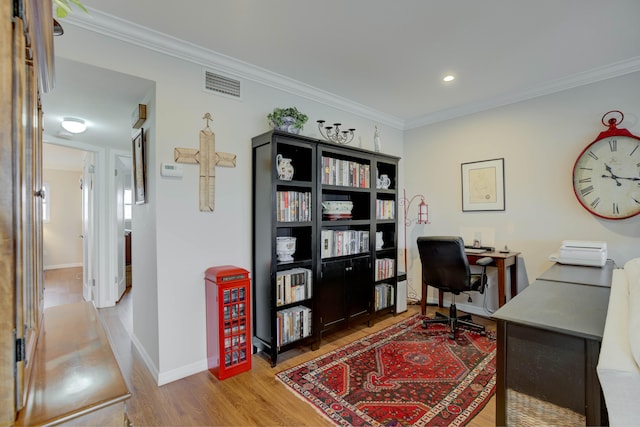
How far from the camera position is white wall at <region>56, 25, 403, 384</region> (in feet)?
7.33

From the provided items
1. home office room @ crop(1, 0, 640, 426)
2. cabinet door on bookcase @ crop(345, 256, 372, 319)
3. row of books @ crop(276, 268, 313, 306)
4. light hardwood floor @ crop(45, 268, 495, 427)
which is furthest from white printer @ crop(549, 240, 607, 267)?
row of books @ crop(276, 268, 313, 306)

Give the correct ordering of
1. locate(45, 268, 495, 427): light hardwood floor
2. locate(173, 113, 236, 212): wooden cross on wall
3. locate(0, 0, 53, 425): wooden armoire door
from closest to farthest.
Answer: locate(0, 0, 53, 425): wooden armoire door < locate(45, 268, 495, 427): light hardwood floor < locate(173, 113, 236, 212): wooden cross on wall

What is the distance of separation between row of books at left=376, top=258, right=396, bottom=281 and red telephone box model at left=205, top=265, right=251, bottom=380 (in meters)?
1.57

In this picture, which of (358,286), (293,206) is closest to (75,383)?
(293,206)

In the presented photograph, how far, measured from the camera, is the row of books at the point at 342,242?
2.90 metres

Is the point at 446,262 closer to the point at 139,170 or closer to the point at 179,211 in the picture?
the point at 179,211

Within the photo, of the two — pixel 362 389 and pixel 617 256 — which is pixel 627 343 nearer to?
pixel 362 389

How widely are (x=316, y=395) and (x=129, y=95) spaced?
2.66 m

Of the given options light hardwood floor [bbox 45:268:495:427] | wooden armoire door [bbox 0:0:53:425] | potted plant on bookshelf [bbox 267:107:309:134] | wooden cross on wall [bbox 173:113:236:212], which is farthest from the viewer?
potted plant on bookshelf [bbox 267:107:309:134]

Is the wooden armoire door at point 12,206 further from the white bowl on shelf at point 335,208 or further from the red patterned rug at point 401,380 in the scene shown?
the white bowl on shelf at point 335,208

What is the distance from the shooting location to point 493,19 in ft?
6.72

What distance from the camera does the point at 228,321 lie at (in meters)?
2.31

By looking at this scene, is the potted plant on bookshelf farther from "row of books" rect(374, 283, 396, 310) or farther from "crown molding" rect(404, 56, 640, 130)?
"crown molding" rect(404, 56, 640, 130)

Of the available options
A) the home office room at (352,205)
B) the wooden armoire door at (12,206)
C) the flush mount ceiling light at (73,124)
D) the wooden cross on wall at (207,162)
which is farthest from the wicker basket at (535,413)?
the flush mount ceiling light at (73,124)
